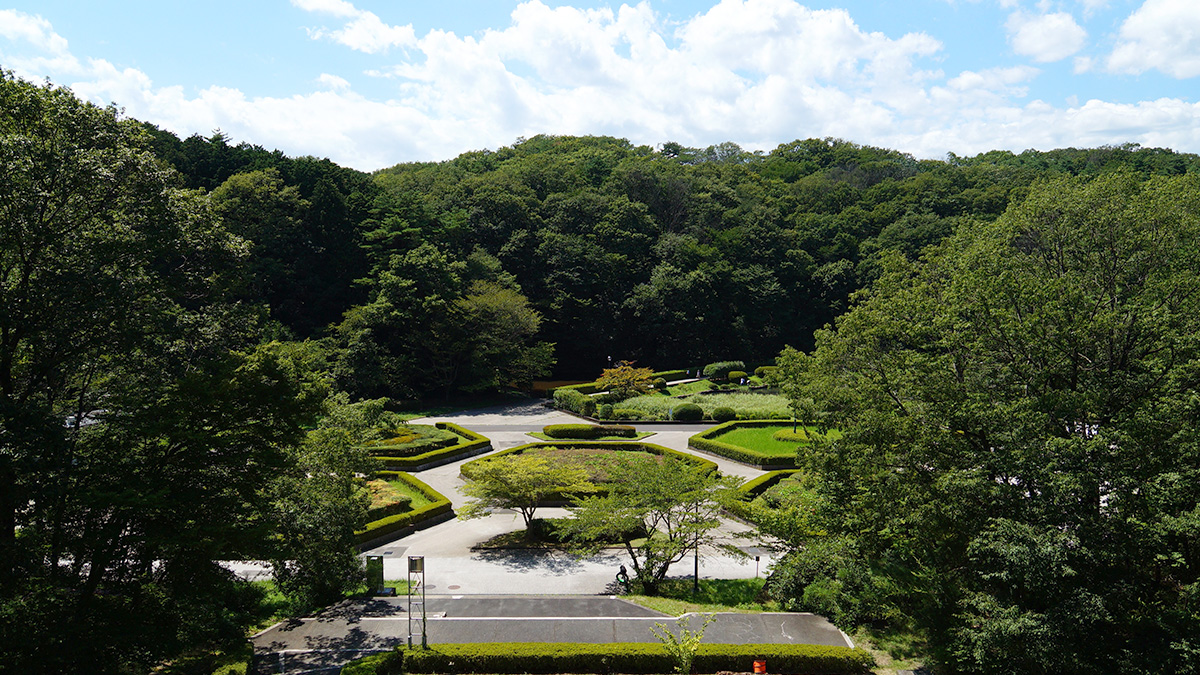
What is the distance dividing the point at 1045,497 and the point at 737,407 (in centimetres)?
2961

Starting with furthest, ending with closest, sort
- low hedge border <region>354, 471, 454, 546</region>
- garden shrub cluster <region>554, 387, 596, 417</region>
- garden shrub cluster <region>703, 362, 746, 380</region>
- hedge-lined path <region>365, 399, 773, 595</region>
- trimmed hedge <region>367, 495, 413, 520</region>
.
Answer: garden shrub cluster <region>703, 362, 746, 380</region> → garden shrub cluster <region>554, 387, 596, 417</region> → trimmed hedge <region>367, 495, 413, 520</region> → low hedge border <region>354, 471, 454, 546</region> → hedge-lined path <region>365, 399, 773, 595</region>

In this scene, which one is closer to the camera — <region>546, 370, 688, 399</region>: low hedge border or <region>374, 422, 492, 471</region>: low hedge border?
<region>374, 422, 492, 471</region>: low hedge border

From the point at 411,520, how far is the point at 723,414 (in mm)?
20323

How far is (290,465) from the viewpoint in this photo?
579 inches

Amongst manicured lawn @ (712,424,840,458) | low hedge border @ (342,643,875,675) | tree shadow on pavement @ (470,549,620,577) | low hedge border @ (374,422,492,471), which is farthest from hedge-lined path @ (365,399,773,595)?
manicured lawn @ (712,424,840,458)

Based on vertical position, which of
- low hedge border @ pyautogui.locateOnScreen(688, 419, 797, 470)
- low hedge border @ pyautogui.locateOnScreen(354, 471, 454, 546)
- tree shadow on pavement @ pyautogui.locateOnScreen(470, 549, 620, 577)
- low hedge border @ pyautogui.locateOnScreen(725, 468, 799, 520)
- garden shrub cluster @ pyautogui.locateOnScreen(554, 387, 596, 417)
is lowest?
tree shadow on pavement @ pyautogui.locateOnScreen(470, 549, 620, 577)

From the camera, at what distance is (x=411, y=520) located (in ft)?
79.2

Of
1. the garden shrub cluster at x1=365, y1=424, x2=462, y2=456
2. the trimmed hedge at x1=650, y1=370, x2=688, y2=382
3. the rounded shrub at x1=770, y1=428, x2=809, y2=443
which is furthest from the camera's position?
the trimmed hedge at x1=650, y1=370, x2=688, y2=382

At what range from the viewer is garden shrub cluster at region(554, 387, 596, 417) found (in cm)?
4112

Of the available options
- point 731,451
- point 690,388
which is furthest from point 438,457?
point 690,388

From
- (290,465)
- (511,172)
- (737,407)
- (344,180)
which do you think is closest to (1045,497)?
(290,465)

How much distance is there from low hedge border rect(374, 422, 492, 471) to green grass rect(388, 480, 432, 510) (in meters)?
1.45

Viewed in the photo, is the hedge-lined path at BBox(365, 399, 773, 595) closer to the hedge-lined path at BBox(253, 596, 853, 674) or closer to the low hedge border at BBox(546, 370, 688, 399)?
the hedge-lined path at BBox(253, 596, 853, 674)

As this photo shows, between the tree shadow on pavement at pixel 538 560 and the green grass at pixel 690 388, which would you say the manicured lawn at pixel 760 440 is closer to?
the green grass at pixel 690 388
